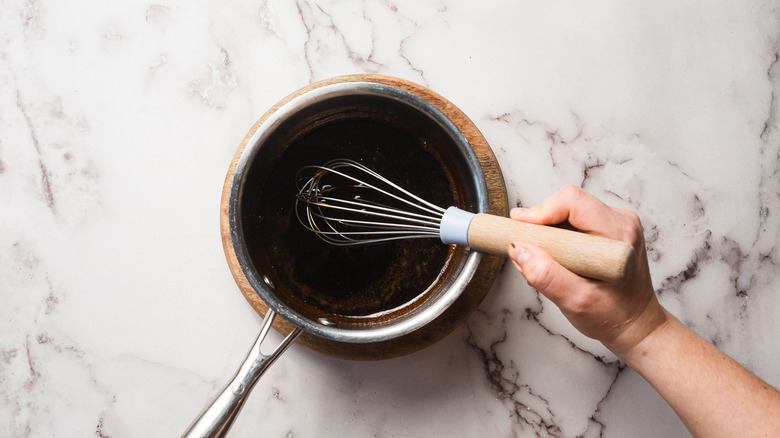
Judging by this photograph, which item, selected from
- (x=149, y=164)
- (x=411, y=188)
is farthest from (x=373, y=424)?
(x=149, y=164)

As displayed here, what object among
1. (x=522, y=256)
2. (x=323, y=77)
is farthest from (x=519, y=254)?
(x=323, y=77)

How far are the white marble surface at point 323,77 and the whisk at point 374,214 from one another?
0.55ft

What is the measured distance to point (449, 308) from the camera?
71cm

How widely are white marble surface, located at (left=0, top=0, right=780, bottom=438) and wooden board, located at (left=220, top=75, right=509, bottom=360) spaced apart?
0.17ft

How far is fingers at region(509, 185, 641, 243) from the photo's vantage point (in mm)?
578

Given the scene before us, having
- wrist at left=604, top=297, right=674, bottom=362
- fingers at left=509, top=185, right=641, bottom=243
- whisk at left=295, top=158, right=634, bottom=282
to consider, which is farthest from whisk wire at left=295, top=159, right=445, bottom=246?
wrist at left=604, top=297, right=674, bottom=362

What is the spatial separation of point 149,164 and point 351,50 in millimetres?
346

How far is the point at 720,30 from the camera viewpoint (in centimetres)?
80

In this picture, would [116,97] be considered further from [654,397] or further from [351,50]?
[654,397]

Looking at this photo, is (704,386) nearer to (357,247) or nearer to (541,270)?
(541,270)

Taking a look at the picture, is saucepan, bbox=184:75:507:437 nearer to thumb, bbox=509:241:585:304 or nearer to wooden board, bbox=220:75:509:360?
wooden board, bbox=220:75:509:360

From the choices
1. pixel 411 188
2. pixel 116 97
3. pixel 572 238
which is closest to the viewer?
pixel 572 238

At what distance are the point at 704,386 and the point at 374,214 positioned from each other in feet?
1.45

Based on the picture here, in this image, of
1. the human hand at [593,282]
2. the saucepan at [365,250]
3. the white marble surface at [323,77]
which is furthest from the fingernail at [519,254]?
the white marble surface at [323,77]
